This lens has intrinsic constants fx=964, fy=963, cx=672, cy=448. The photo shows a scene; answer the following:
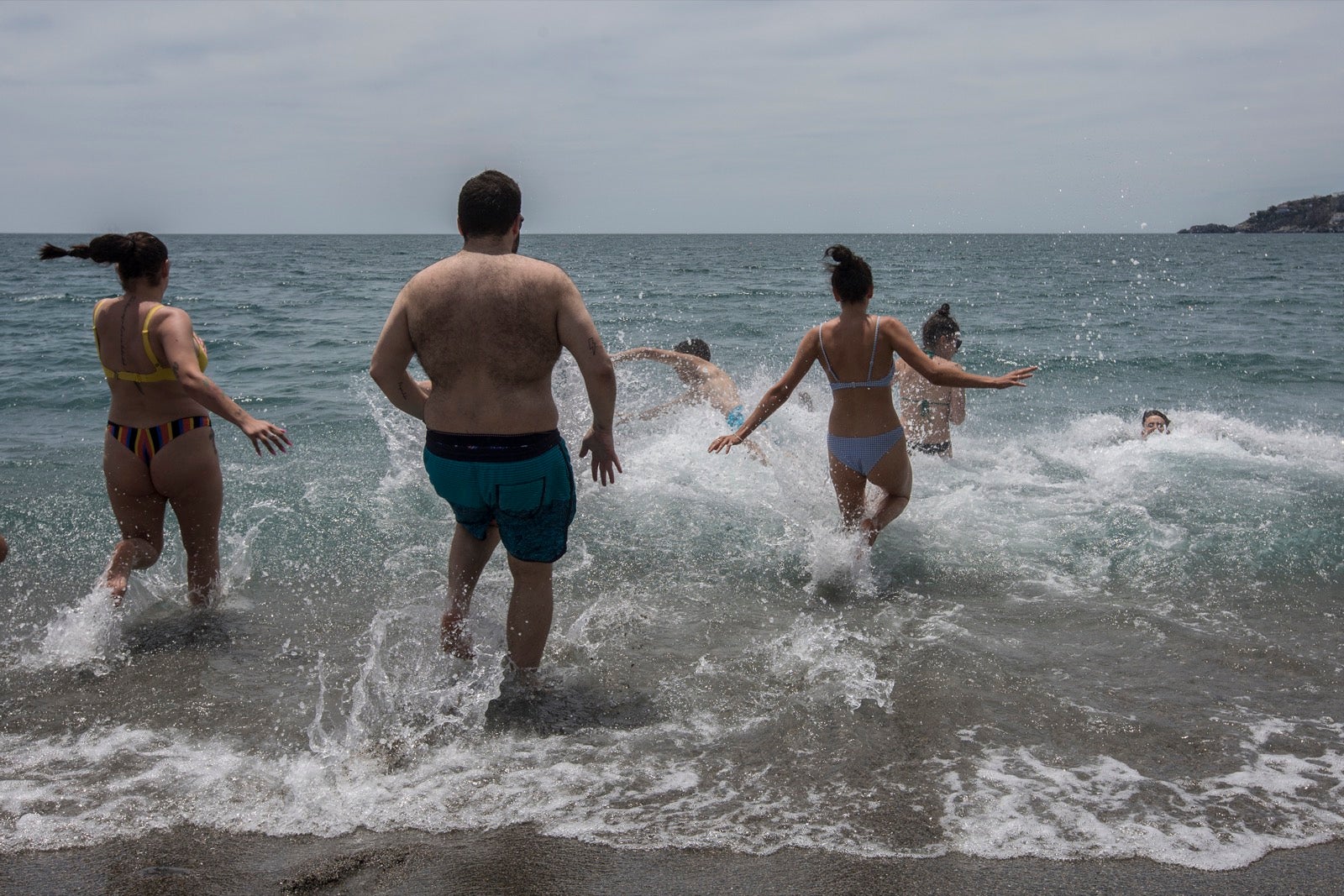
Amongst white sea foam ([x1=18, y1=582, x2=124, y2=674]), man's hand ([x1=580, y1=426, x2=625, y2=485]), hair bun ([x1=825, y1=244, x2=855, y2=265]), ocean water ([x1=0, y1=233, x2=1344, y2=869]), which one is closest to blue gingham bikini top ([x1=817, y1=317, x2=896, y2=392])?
hair bun ([x1=825, y1=244, x2=855, y2=265])

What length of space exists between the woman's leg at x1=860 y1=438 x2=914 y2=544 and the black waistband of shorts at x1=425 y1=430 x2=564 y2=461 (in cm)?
240

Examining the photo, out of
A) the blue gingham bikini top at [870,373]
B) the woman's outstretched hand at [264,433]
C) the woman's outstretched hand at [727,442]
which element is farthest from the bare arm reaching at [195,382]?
the blue gingham bikini top at [870,373]

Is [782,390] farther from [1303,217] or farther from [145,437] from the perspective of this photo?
[1303,217]

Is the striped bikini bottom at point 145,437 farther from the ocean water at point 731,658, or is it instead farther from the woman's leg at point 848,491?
the woman's leg at point 848,491

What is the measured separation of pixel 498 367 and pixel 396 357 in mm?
379

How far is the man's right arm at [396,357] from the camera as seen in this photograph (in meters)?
3.40

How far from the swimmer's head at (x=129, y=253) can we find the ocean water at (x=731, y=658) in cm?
156

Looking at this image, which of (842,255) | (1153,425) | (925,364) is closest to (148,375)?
(842,255)

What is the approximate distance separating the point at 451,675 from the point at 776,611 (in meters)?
1.76

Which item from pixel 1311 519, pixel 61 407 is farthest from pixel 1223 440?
pixel 61 407

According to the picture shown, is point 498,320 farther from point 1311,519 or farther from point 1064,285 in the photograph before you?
point 1064,285

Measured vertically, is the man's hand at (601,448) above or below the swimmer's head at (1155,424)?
above

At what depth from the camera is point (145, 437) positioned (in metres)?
4.32

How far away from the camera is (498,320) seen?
132 inches
